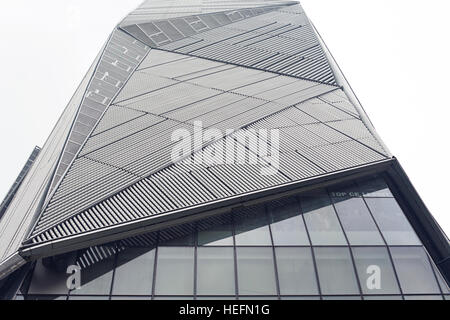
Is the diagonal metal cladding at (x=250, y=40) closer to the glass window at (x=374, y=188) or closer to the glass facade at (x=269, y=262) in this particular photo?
the glass window at (x=374, y=188)

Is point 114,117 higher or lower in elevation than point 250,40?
lower

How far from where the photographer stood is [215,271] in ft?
47.6

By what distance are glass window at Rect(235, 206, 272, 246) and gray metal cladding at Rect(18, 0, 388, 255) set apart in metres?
1.15

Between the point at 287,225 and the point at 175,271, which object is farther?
the point at 287,225

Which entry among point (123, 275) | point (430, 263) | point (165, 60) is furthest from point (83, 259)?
point (165, 60)

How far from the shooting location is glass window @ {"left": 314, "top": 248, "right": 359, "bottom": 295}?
14.2 metres

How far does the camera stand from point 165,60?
3100cm

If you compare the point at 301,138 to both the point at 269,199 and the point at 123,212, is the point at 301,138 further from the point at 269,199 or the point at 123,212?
the point at 123,212

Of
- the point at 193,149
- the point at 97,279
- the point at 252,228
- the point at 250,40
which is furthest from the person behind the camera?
the point at 250,40

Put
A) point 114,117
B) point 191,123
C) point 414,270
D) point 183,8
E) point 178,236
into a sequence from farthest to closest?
point 183,8, point 114,117, point 191,123, point 178,236, point 414,270

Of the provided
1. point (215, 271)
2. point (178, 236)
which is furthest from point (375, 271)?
point (178, 236)

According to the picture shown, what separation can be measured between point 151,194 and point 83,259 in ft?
10.0

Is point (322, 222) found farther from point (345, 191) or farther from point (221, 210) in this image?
point (221, 210)

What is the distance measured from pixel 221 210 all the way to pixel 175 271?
2742mm
